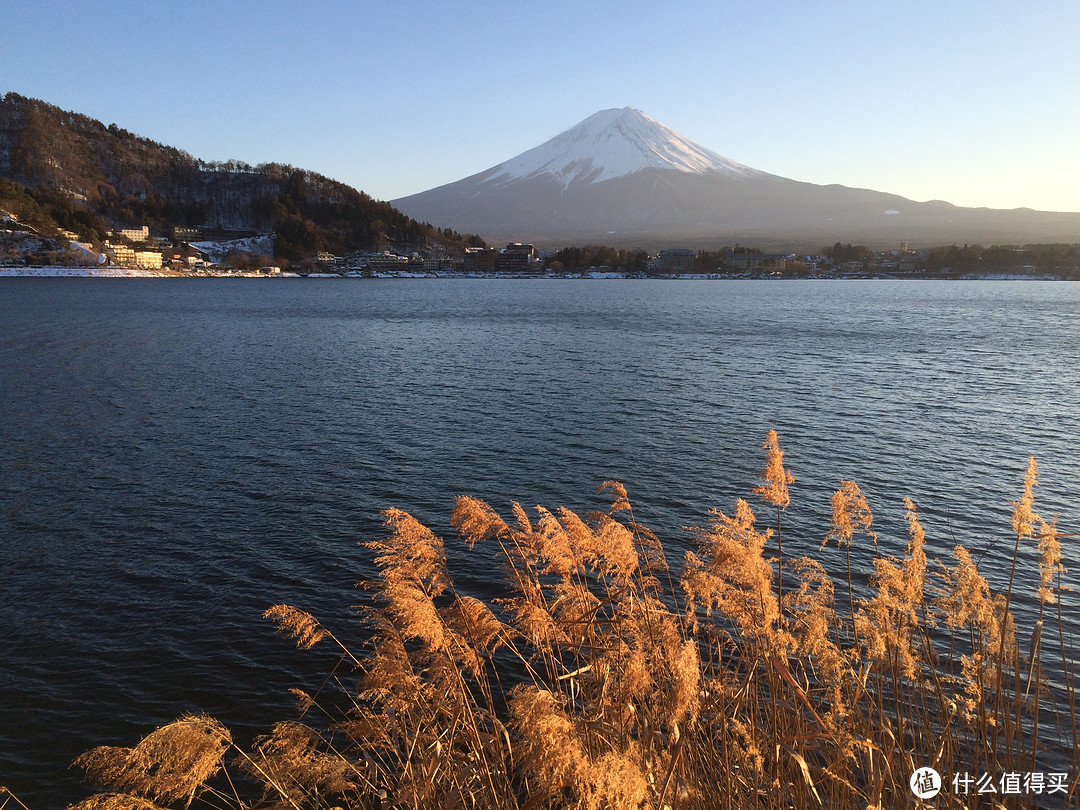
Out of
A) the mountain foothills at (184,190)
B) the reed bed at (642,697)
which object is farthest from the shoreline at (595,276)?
the reed bed at (642,697)

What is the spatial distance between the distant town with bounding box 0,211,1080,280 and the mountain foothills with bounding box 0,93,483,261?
5.74 meters

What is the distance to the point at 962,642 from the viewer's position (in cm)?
767

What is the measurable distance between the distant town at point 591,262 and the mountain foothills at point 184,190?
574 centimetres

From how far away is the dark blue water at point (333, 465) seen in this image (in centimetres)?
767

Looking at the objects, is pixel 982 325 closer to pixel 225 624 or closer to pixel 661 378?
pixel 661 378

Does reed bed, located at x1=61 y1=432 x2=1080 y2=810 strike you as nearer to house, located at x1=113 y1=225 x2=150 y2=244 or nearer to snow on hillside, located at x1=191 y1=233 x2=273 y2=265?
house, located at x1=113 y1=225 x2=150 y2=244

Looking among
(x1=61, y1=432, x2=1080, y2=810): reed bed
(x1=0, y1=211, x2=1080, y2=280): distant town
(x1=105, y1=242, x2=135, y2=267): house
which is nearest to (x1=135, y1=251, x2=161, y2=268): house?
(x1=0, y1=211, x2=1080, y2=280): distant town

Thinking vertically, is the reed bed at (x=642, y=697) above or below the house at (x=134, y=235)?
below

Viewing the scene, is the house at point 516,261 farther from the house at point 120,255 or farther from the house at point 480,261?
the house at point 120,255

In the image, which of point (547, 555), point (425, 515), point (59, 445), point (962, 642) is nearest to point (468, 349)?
point (59, 445)

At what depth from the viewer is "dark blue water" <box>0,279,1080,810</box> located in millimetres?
7668

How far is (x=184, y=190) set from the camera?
622 feet

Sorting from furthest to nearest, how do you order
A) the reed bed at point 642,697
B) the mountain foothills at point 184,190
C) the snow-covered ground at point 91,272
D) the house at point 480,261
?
the mountain foothills at point 184,190 → the house at point 480,261 → the snow-covered ground at point 91,272 → the reed bed at point 642,697

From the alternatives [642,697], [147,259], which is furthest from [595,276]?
[642,697]
